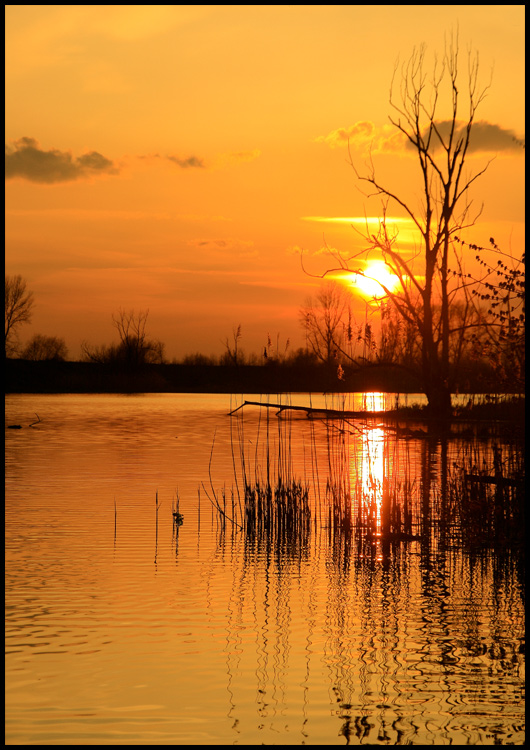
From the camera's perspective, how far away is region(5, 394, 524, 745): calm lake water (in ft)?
19.2

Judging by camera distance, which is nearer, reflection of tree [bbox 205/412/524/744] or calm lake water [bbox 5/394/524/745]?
calm lake water [bbox 5/394/524/745]

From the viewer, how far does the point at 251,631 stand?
7.77 m

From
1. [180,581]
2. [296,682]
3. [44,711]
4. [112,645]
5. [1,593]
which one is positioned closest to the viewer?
[44,711]

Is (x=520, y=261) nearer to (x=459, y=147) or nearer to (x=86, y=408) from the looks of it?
(x=459, y=147)

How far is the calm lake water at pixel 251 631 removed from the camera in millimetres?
5840

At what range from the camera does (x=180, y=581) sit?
370 inches

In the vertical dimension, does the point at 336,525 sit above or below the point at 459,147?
below

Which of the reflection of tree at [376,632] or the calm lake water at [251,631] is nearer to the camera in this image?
the calm lake water at [251,631]

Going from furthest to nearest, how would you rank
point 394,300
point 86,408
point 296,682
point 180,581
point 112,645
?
point 86,408 < point 394,300 < point 180,581 < point 112,645 < point 296,682

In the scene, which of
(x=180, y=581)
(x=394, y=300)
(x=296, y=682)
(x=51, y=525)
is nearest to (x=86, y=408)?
(x=394, y=300)

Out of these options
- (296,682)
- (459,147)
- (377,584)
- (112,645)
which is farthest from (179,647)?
(459,147)

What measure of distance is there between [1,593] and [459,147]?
19.9 m

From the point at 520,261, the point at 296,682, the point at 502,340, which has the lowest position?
the point at 296,682

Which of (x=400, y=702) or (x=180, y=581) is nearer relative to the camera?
(x=400, y=702)
